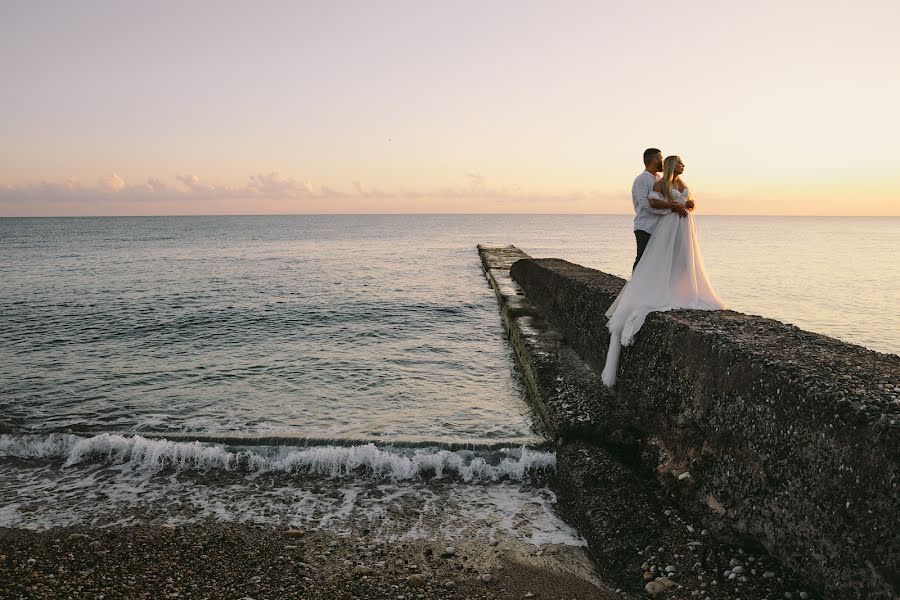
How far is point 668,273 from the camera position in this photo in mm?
6941

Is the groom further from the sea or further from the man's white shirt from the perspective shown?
the sea

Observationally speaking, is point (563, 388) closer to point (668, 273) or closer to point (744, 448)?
point (668, 273)

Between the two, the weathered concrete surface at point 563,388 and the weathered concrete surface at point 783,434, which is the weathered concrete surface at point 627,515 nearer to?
the weathered concrete surface at point 563,388

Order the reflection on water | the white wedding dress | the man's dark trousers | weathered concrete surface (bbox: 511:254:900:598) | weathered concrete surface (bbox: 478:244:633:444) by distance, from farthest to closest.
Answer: the reflection on water, the man's dark trousers, the white wedding dress, weathered concrete surface (bbox: 478:244:633:444), weathered concrete surface (bbox: 511:254:900:598)

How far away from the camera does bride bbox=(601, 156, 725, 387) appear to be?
6828 millimetres

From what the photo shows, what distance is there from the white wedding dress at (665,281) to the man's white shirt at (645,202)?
12cm

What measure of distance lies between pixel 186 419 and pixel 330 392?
218 centimetres

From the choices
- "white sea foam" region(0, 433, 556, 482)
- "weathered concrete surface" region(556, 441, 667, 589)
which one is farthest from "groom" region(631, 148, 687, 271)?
"white sea foam" region(0, 433, 556, 482)

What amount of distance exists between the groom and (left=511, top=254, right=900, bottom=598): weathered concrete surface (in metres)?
1.48

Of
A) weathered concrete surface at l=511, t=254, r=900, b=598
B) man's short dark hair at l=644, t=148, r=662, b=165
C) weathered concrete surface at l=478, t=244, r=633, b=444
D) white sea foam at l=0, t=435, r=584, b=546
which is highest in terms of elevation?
man's short dark hair at l=644, t=148, r=662, b=165

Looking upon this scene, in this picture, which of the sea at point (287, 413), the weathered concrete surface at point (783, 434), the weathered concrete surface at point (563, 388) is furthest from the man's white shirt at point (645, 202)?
the sea at point (287, 413)

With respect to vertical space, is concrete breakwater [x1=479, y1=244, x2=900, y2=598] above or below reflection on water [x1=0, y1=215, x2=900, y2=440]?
above

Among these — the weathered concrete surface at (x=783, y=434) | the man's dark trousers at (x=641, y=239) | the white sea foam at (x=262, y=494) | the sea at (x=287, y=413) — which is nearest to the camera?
the weathered concrete surface at (x=783, y=434)

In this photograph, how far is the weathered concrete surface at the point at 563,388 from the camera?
622cm
